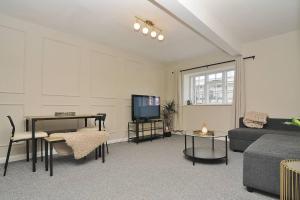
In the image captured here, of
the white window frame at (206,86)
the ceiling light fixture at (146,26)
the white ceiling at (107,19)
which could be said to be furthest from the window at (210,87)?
the ceiling light fixture at (146,26)

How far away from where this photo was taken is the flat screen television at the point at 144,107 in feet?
16.1

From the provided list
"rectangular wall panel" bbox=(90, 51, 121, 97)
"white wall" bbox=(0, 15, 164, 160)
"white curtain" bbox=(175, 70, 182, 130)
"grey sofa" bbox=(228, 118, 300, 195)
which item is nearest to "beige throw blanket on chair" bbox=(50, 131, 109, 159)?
"white wall" bbox=(0, 15, 164, 160)

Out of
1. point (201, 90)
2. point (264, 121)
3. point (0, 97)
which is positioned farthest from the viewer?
point (201, 90)

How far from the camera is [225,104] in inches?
199

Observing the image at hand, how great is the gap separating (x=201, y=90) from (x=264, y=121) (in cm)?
225

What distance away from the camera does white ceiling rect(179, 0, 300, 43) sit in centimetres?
275

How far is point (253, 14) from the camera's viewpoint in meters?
3.11

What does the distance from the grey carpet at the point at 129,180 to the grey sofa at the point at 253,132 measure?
51 cm

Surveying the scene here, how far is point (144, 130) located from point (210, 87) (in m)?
2.46

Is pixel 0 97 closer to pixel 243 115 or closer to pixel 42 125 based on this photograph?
pixel 42 125

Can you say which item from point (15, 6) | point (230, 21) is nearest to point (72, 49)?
point (15, 6)

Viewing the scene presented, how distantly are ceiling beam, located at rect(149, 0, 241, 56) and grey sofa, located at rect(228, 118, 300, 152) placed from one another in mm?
1853

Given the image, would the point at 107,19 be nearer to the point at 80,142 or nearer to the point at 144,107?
the point at 80,142

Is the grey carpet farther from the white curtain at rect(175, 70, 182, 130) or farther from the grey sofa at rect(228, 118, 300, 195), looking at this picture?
the white curtain at rect(175, 70, 182, 130)
